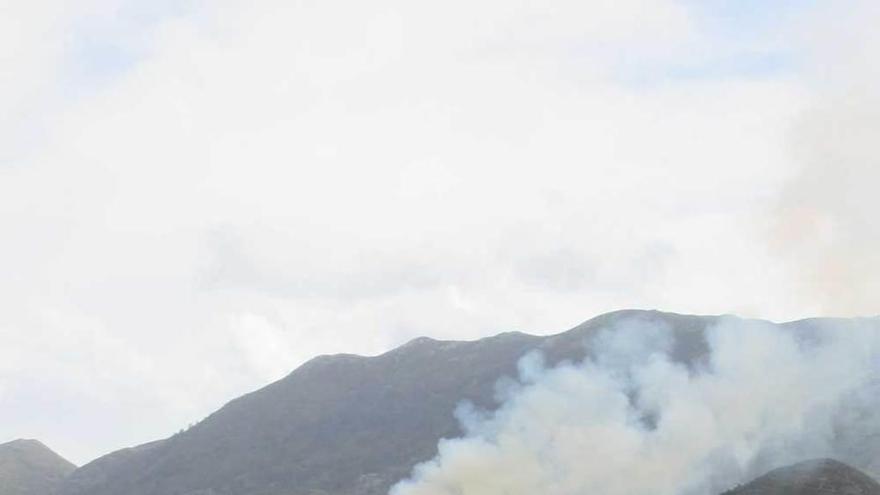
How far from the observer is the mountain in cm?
8056

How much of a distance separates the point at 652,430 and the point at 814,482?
2711 centimetres

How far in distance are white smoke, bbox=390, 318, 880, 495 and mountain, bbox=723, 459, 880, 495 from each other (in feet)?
60.4

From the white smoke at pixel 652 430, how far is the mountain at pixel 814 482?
18398 mm

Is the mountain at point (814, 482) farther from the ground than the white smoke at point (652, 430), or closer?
closer

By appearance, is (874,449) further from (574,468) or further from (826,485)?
(826,485)

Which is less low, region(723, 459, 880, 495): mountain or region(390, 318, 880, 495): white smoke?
region(390, 318, 880, 495): white smoke

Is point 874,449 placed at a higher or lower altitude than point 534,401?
lower

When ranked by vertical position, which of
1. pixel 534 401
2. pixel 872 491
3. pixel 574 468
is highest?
pixel 534 401

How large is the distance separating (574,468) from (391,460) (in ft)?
282

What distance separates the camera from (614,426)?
4163 inches

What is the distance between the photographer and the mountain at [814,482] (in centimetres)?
8056

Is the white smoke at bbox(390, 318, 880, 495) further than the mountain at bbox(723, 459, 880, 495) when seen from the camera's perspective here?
Yes

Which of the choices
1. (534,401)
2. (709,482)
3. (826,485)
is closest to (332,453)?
(534,401)

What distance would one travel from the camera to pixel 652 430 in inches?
4254
